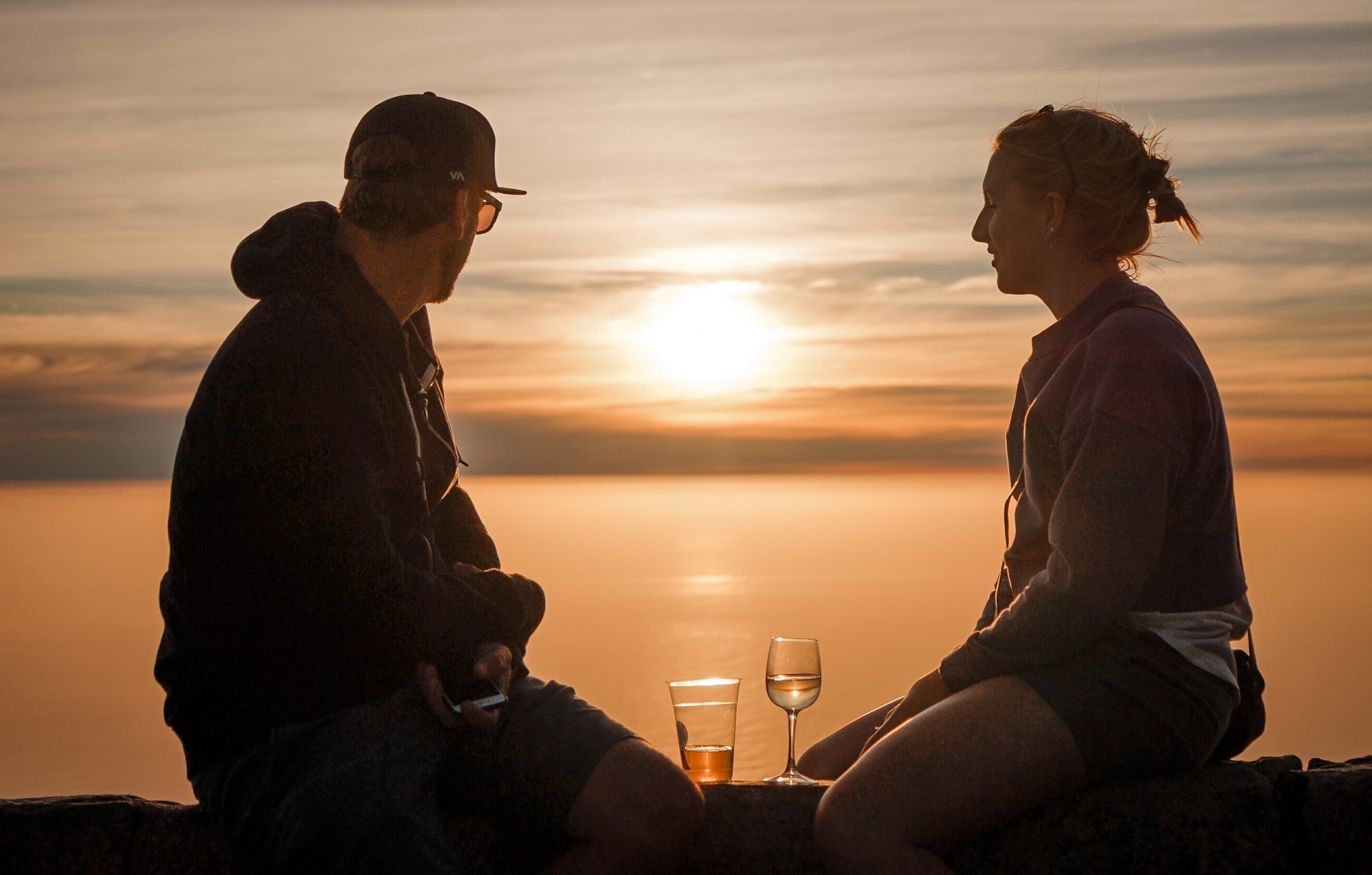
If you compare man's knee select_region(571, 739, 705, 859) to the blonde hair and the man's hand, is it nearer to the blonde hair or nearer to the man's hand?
the man's hand

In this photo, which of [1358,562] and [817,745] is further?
[1358,562]

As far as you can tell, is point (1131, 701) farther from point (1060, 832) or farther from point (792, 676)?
point (792, 676)

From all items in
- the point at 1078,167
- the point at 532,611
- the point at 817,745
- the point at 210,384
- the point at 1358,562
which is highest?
the point at 1078,167

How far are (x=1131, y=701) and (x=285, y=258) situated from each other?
175 cm

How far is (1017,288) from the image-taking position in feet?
8.76

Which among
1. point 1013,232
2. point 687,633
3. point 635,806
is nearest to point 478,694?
point 635,806

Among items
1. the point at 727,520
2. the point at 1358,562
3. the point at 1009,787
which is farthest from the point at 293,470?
the point at 727,520

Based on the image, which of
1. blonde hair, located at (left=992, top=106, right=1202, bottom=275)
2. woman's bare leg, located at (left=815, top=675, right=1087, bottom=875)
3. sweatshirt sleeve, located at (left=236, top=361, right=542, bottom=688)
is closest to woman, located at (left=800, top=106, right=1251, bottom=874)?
woman's bare leg, located at (left=815, top=675, right=1087, bottom=875)

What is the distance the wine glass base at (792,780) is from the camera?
7.77ft

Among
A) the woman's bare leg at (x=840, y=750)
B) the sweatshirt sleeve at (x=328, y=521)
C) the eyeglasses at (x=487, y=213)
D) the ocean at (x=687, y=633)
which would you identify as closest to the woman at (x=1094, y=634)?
the woman's bare leg at (x=840, y=750)

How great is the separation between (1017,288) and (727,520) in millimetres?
192807

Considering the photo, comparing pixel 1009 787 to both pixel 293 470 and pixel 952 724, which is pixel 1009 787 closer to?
pixel 952 724

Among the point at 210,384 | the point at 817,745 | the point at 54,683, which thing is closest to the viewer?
the point at 210,384

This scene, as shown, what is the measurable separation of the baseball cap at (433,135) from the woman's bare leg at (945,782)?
1424 mm
